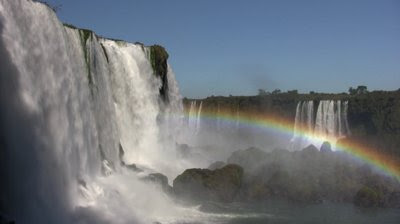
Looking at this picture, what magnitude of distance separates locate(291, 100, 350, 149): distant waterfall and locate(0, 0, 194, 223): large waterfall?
15.2 metres

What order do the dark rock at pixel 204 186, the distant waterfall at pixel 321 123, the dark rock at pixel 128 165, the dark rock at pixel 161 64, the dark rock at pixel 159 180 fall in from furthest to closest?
the distant waterfall at pixel 321 123 < the dark rock at pixel 161 64 < the dark rock at pixel 128 165 < the dark rock at pixel 204 186 < the dark rock at pixel 159 180

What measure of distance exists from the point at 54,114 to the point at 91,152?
14.1ft

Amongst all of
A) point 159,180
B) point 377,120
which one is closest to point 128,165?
point 159,180

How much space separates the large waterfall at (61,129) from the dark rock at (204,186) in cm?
144

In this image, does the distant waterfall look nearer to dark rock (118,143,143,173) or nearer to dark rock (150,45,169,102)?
dark rock (150,45,169,102)

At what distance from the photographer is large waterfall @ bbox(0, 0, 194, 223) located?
1188cm

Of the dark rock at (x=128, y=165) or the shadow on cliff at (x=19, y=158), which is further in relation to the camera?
the dark rock at (x=128, y=165)

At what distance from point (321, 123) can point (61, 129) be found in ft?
85.7

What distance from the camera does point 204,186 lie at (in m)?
22.3

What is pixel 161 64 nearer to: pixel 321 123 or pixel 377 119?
pixel 321 123

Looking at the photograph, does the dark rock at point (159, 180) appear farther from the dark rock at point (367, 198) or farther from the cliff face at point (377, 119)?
the cliff face at point (377, 119)

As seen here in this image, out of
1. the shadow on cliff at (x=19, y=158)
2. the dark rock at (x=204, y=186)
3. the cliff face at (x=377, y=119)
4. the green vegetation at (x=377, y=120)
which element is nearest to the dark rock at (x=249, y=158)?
the dark rock at (x=204, y=186)

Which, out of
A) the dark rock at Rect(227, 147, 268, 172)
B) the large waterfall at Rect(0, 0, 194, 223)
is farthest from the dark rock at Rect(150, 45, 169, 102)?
the dark rock at Rect(227, 147, 268, 172)

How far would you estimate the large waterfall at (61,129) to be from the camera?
11875 mm
